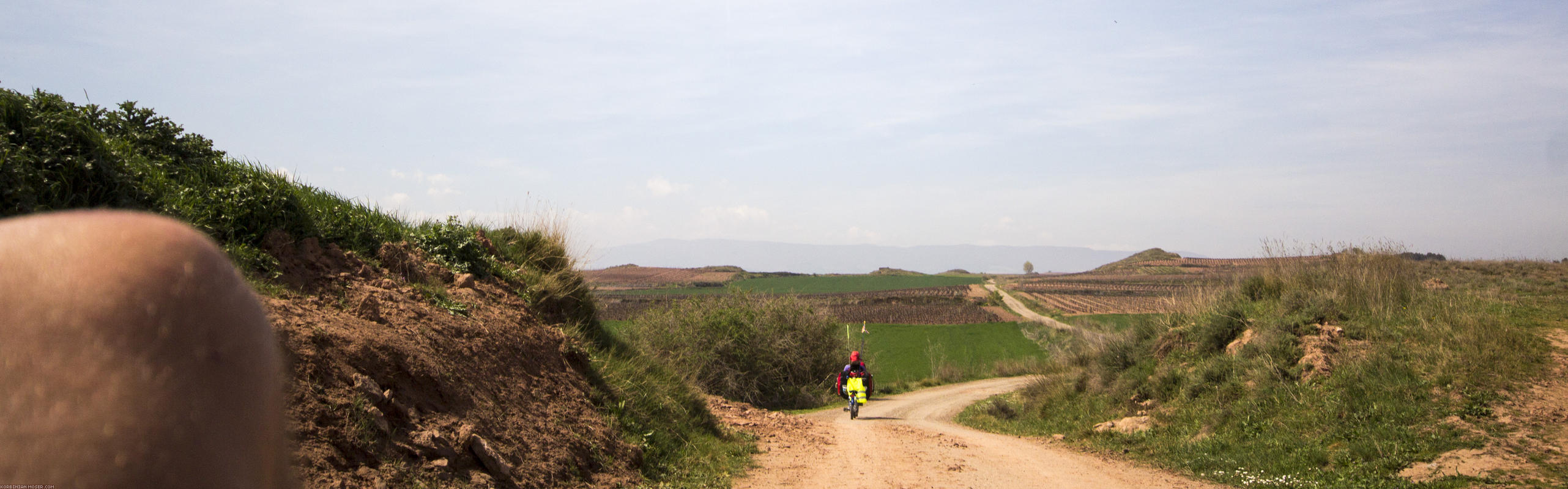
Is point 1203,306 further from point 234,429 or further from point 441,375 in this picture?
point 234,429

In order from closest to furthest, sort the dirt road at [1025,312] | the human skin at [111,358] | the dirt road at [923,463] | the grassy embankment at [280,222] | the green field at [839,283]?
1. the human skin at [111,358]
2. the grassy embankment at [280,222]
3. the dirt road at [923,463]
4. the dirt road at [1025,312]
5. the green field at [839,283]

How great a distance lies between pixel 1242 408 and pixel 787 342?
58.0 feet

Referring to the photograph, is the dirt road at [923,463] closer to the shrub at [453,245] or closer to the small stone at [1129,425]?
the small stone at [1129,425]

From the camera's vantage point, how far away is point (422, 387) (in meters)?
6.31

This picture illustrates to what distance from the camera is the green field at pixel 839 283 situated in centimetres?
7681

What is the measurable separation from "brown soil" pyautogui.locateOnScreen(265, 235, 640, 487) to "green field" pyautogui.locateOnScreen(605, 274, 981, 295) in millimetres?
59908

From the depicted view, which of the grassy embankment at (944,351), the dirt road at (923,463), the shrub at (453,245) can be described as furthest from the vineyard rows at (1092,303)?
the shrub at (453,245)

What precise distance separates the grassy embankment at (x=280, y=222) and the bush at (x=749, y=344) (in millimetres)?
13921

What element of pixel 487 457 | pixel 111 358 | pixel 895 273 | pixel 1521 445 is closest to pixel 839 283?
pixel 895 273

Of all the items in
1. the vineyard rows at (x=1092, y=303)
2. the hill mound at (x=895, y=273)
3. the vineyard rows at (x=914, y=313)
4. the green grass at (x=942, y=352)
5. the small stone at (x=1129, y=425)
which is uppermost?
the hill mound at (x=895, y=273)

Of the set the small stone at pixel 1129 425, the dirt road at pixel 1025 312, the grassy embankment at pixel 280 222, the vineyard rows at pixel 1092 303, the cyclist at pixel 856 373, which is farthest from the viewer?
the vineyard rows at pixel 1092 303

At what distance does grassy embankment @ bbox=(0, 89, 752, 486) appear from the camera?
199 inches

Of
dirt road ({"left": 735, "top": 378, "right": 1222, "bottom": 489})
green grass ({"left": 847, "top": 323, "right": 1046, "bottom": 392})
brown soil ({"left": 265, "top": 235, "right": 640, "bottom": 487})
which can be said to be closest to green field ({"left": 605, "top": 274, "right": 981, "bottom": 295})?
green grass ({"left": 847, "top": 323, "right": 1046, "bottom": 392})

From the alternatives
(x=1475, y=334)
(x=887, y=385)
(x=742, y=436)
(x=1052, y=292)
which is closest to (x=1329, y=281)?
(x=1475, y=334)
